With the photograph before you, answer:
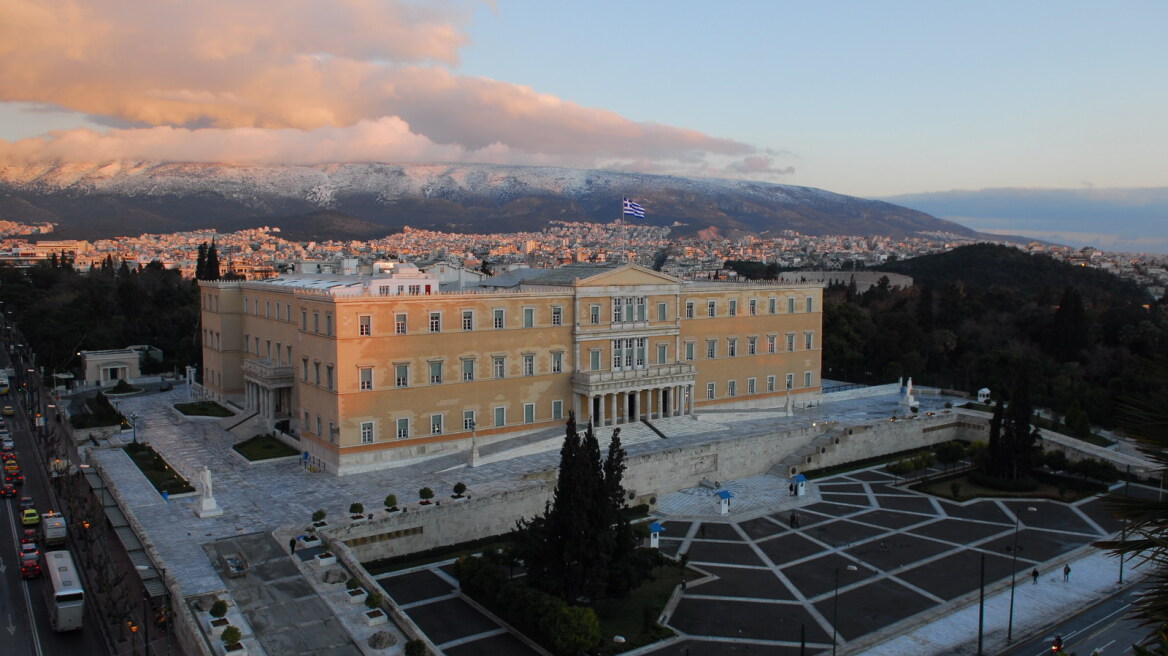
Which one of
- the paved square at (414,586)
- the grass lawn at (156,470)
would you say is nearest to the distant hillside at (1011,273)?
the paved square at (414,586)

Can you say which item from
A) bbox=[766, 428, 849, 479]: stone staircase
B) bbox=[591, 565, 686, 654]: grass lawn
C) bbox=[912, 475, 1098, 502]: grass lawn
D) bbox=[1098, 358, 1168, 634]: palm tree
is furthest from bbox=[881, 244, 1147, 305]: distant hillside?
bbox=[1098, 358, 1168, 634]: palm tree

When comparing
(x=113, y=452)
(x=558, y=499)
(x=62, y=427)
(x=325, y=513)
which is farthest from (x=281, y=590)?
(x=62, y=427)

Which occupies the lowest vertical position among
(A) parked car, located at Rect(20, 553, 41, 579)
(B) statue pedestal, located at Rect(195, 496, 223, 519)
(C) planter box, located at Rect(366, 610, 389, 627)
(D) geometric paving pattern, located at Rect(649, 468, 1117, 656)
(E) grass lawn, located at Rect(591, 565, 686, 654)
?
(D) geometric paving pattern, located at Rect(649, 468, 1117, 656)

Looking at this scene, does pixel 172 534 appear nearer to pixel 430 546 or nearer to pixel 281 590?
pixel 281 590

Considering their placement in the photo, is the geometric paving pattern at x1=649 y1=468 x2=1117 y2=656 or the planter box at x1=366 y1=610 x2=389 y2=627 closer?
the planter box at x1=366 y1=610 x2=389 y2=627

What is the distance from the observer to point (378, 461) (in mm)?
40781

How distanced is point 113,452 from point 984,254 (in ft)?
359

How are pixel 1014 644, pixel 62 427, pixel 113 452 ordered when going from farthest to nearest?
pixel 62 427, pixel 113 452, pixel 1014 644

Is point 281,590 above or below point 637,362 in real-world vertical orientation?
below

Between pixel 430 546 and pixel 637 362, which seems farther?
pixel 637 362

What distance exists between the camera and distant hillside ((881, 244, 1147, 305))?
103438 mm

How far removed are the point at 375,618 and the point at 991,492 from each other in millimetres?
32299

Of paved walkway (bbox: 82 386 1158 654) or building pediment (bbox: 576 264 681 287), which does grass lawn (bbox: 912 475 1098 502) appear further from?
building pediment (bbox: 576 264 681 287)

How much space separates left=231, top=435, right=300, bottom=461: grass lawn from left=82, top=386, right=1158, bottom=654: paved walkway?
2.63 feet
